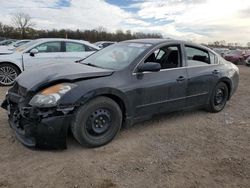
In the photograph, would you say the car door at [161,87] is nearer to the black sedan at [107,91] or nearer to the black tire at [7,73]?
the black sedan at [107,91]

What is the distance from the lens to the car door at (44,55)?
830 centimetres

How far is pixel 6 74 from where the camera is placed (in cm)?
820

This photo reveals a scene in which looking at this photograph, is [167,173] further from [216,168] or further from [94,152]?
[94,152]

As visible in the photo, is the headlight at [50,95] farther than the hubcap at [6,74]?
No

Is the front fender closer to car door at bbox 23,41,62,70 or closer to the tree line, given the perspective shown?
car door at bbox 23,41,62,70

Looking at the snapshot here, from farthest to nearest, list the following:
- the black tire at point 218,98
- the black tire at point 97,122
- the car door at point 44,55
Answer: the car door at point 44,55, the black tire at point 218,98, the black tire at point 97,122

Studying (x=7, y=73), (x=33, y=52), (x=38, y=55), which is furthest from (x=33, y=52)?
(x=7, y=73)

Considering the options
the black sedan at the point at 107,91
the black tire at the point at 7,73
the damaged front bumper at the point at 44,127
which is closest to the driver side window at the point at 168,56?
the black sedan at the point at 107,91

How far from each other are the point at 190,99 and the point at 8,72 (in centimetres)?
562

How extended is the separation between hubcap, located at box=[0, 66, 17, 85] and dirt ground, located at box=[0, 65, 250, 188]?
3.65 metres

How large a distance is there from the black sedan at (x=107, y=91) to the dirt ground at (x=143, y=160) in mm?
222

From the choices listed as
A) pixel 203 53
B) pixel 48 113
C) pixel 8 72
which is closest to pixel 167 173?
pixel 48 113

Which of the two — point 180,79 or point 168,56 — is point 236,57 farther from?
point 180,79

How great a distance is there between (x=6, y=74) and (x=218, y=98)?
5.94 metres
